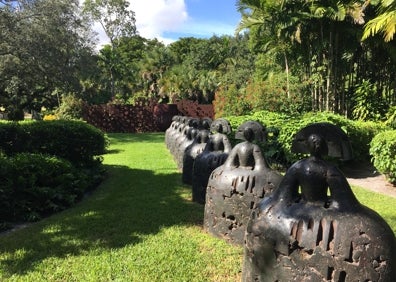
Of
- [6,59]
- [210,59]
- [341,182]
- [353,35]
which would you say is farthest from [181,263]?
[210,59]

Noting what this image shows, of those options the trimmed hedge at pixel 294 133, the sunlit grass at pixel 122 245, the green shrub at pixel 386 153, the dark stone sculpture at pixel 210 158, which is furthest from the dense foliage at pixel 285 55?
the sunlit grass at pixel 122 245

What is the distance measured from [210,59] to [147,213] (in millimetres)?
34080

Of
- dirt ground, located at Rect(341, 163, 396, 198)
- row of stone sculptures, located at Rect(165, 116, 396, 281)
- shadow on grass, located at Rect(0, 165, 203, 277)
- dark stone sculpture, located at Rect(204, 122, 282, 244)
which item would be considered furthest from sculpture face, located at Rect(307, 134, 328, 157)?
Answer: dirt ground, located at Rect(341, 163, 396, 198)

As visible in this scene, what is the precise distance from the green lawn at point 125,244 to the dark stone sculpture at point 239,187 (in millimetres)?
218

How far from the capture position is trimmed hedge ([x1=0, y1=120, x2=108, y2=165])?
308 inches

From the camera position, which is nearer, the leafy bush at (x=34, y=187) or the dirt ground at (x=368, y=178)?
the leafy bush at (x=34, y=187)

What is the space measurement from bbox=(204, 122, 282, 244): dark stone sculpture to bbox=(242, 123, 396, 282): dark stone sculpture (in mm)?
1299

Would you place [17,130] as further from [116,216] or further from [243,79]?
[243,79]

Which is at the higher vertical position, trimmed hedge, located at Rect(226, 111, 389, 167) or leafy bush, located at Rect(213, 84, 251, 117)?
leafy bush, located at Rect(213, 84, 251, 117)

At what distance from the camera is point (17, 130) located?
25.8 ft

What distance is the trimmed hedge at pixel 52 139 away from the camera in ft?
25.7

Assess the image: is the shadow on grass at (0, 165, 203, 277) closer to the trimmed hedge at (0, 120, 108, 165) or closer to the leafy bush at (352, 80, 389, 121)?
the trimmed hedge at (0, 120, 108, 165)

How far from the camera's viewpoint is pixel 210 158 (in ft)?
20.3

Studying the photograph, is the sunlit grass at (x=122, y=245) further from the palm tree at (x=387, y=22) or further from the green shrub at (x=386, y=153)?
the palm tree at (x=387, y=22)
